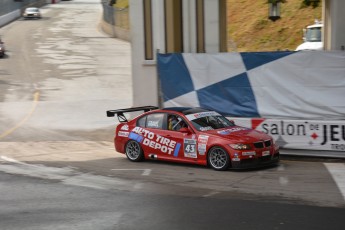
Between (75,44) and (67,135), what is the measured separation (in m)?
30.8

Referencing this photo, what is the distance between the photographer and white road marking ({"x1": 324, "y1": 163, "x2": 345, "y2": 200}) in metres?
12.1

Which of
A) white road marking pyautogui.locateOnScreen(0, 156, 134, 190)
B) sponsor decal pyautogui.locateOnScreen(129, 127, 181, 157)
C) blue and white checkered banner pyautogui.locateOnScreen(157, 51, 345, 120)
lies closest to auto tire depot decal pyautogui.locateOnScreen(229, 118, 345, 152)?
blue and white checkered banner pyautogui.locateOnScreen(157, 51, 345, 120)

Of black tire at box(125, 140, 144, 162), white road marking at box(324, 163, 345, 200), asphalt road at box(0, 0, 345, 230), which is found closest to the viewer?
asphalt road at box(0, 0, 345, 230)

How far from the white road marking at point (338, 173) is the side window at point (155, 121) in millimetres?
4150

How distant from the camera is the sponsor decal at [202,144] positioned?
1420 cm

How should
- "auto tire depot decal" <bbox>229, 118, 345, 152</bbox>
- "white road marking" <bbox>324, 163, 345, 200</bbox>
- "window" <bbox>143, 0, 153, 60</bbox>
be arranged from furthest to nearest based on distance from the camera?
1. "window" <bbox>143, 0, 153, 60</bbox>
2. "auto tire depot decal" <bbox>229, 118, 345, 152</bbox>
3. "white road marking" <bbox>324, 163, 345, 200</bbox>

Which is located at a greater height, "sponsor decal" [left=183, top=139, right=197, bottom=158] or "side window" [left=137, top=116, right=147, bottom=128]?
"side window" [left=137, top=116, right=147, bottom=128]

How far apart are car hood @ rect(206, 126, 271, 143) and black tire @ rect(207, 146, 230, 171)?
33cm

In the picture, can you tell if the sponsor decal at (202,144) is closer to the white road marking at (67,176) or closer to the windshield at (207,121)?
the windshield at (207,121)

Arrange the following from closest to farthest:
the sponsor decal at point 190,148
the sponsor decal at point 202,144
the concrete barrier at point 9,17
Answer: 1. the sponsor decal at point 202,144
2. the sponsor decal at point 190,148
3. the concrete barrier at point 9,17

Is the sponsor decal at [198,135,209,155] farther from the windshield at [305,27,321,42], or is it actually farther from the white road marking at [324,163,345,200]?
the windshield at [305,27,321,42]

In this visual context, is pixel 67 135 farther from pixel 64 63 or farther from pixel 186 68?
pixel 64 63

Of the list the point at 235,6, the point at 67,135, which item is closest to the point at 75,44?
the point at 235,6

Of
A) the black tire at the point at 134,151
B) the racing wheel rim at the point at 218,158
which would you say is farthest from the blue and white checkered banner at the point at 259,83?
the racing wheel rim at the point at 218,158
